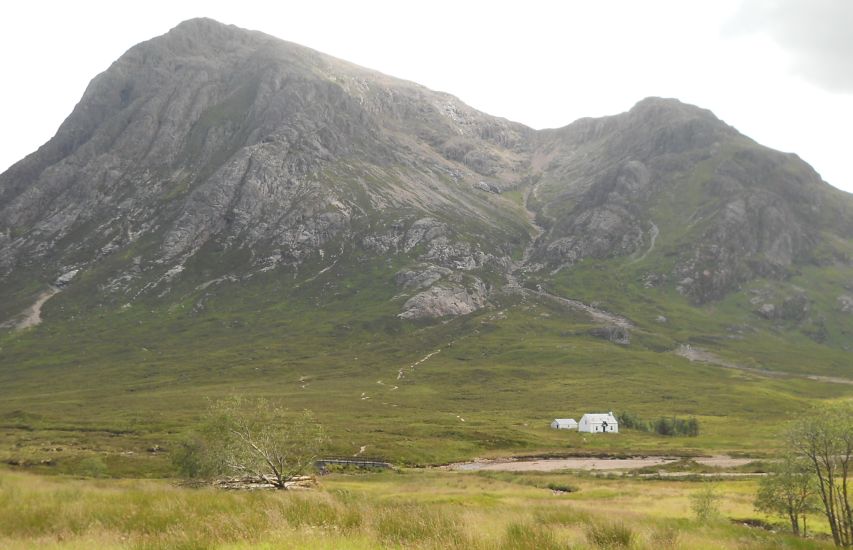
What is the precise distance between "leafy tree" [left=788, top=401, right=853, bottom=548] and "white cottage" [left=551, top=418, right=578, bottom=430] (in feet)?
328

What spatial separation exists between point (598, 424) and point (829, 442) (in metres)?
104

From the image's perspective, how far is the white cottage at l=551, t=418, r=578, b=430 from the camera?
133 metres

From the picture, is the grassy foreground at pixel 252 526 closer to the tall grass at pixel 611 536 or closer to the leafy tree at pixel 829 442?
the tall grass at pixel 611 536

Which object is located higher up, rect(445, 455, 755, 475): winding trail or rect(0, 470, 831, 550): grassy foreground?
rect(0, 470, 831, 550): grassy foreground

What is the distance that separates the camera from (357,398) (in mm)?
164750

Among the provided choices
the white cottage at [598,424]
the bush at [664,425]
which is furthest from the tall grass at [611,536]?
the bush at [664,425]

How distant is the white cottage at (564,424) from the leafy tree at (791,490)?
306 feet

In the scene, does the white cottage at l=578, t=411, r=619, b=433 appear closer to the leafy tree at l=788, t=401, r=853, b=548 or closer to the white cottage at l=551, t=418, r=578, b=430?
the white cottage at l=551, t=418, r=578, b=430

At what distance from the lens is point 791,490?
38.8 metres

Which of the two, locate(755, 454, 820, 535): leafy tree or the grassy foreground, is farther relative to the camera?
locate(755, 454, 820, 535): leafy tree

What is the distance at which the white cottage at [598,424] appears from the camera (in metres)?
132

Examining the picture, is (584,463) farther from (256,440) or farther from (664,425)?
(256,440)

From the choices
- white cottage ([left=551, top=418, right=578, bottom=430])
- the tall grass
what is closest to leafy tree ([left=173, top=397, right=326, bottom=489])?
the tall grass

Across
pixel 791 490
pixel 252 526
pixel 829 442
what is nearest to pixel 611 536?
pixel 252 526
